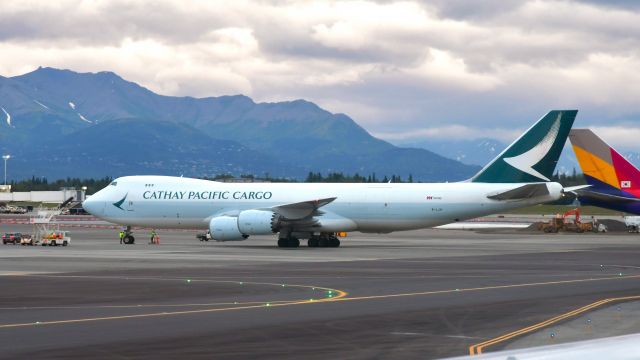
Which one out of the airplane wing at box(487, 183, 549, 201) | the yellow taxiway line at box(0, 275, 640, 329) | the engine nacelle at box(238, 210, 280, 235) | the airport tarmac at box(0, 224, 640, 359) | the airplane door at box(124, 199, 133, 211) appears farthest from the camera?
the airplane door at box(124, 199, 133, 211)

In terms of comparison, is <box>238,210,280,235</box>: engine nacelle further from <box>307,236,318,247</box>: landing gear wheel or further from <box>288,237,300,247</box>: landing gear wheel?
<box>307,236,318,247</box>: landing gear wheel

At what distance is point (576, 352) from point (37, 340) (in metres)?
14.1

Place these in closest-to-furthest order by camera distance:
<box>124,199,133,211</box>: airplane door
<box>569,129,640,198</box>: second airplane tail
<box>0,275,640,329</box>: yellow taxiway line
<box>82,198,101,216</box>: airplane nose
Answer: <box>0,275,640,329</box>: yellow taxiway line
<box>569,129,640,198</box>: second airplane tail
<box>124,199,133,211</box>: airplane door
<box>82,198,101,216</box>: airplane nose

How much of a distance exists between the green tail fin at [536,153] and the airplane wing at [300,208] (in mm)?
10831

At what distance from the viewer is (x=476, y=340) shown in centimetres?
1903

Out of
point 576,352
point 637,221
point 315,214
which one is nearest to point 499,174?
point 315,214

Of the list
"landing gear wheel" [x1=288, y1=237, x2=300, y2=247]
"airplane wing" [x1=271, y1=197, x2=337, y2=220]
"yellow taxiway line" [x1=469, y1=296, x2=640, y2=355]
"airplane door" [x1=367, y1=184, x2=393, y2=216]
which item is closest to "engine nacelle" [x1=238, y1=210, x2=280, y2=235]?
"airplane wing" [x1=271, y1=197, x2=337, y2=220]

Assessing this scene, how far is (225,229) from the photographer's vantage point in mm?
62938

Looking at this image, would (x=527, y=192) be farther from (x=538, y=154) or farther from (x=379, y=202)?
(x=379, y=202)

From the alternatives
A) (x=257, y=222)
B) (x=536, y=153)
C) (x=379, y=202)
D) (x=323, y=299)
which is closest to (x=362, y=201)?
(x=379, y=202)

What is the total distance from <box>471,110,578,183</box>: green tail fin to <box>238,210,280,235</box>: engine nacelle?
1410 centimetres

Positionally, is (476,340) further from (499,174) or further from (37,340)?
(499,174)

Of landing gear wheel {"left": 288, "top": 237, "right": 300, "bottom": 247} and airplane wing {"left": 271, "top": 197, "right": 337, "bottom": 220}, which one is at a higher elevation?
airplane wing {"left": 271, "top": 197, "right": 337, "bottom": 220}

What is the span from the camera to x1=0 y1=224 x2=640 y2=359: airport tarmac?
717 inches
